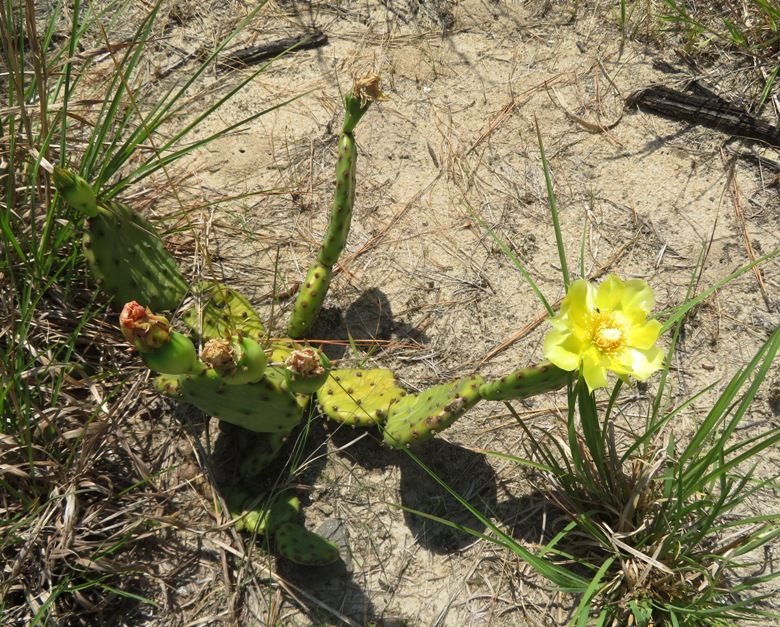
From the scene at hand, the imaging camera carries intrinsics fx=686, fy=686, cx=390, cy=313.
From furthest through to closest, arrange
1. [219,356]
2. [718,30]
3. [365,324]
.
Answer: [718,30]
[365,324]
[219,356]

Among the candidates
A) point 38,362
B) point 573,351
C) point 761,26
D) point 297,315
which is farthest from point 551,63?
point 38,362

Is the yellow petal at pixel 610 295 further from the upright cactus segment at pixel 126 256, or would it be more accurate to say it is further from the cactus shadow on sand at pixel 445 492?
the upright cactus segment at pixel 126 256

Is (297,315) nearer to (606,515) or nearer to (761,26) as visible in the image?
(606,515)

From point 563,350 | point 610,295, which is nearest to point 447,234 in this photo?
point 610,295

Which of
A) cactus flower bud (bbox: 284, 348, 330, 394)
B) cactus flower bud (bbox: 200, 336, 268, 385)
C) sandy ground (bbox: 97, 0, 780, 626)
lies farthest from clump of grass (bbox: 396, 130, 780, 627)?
cactus flower bud (bbox: 200, 336, 268, 385)

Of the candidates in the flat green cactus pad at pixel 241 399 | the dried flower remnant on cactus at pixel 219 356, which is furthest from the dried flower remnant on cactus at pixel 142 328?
the flat green cactus pad at pixel 241 399

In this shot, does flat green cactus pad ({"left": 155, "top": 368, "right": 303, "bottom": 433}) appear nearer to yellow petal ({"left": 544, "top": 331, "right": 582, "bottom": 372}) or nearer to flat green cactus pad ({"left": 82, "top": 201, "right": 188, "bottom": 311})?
flat green cactus pad ({"left": 82, "top": 201, "right": 188, "bottom": 311})

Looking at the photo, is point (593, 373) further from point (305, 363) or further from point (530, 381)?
point (305, 363)
